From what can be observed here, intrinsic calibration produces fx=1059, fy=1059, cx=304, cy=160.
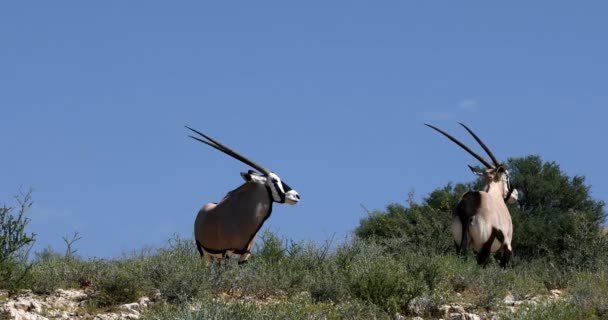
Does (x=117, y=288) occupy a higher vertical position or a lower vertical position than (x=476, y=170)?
lower

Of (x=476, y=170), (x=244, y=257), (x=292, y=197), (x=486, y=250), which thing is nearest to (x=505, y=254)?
(x=486, y=250)

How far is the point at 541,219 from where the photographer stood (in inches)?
839

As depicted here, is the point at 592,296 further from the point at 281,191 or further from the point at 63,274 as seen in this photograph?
the point at 63,274

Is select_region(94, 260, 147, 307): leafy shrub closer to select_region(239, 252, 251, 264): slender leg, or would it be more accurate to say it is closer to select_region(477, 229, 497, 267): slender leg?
select_region(239, 252, 251, 264): slender leg

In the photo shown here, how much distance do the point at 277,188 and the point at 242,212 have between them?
1.64 ft

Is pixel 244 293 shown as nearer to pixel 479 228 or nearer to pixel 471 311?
pixel 471 311

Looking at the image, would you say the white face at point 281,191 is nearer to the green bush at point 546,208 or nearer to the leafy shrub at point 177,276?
the leafy shrub at point 177,276

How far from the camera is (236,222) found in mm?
12367

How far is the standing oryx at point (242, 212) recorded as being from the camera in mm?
12344

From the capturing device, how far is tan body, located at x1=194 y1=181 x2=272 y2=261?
1234 cm

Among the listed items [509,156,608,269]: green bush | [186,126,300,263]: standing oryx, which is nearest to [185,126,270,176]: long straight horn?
[186,126,300,263]: standing oryx

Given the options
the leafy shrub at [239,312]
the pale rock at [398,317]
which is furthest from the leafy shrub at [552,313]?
the leafy shrub at [239,312]

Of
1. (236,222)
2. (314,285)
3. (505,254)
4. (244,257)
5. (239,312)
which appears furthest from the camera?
(505,254)

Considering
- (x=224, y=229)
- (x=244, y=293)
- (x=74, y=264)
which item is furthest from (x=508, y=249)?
(x=74, y=264)
